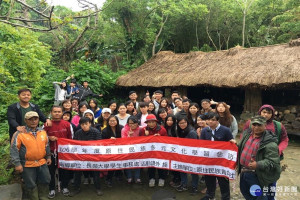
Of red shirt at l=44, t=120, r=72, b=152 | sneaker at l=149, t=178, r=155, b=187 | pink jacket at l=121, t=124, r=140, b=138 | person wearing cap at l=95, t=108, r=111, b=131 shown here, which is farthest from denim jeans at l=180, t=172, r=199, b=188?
red shirt at l=44, t=120, r=72, b=152

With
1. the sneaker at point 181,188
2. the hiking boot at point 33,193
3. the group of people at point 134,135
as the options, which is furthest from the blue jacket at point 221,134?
the hiking boot at point 33,193

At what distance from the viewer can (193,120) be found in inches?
191

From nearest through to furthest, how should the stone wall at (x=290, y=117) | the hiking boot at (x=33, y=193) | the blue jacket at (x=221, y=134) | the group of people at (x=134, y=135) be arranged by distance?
the group of people at (x=134, y=135), the hiking boot at (x=33, y=193), the blue jacket at (x=221, y=134), the stone wall at (x=290, y=117)

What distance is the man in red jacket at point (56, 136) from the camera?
158 inches

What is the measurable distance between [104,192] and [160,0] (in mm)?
12965

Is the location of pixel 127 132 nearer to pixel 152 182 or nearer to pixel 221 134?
pixel 152 182

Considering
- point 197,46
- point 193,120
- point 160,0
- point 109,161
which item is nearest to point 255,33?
point 197,46

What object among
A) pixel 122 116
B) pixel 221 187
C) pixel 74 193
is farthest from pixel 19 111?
pixel 221 187

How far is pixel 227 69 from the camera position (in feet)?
31.1

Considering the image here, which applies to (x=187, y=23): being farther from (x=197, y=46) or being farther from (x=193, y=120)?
(x=193, y=120)

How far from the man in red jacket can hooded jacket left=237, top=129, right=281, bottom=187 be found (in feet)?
10.5

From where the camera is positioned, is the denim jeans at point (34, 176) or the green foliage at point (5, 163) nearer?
the denim jeans at point (34, 176)

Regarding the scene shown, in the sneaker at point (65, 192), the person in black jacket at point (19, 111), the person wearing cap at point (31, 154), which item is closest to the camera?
the person wearing cap at point (31, 154)

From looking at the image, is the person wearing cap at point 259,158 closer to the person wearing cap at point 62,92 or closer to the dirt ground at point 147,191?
the dirt ground at point 147,191
